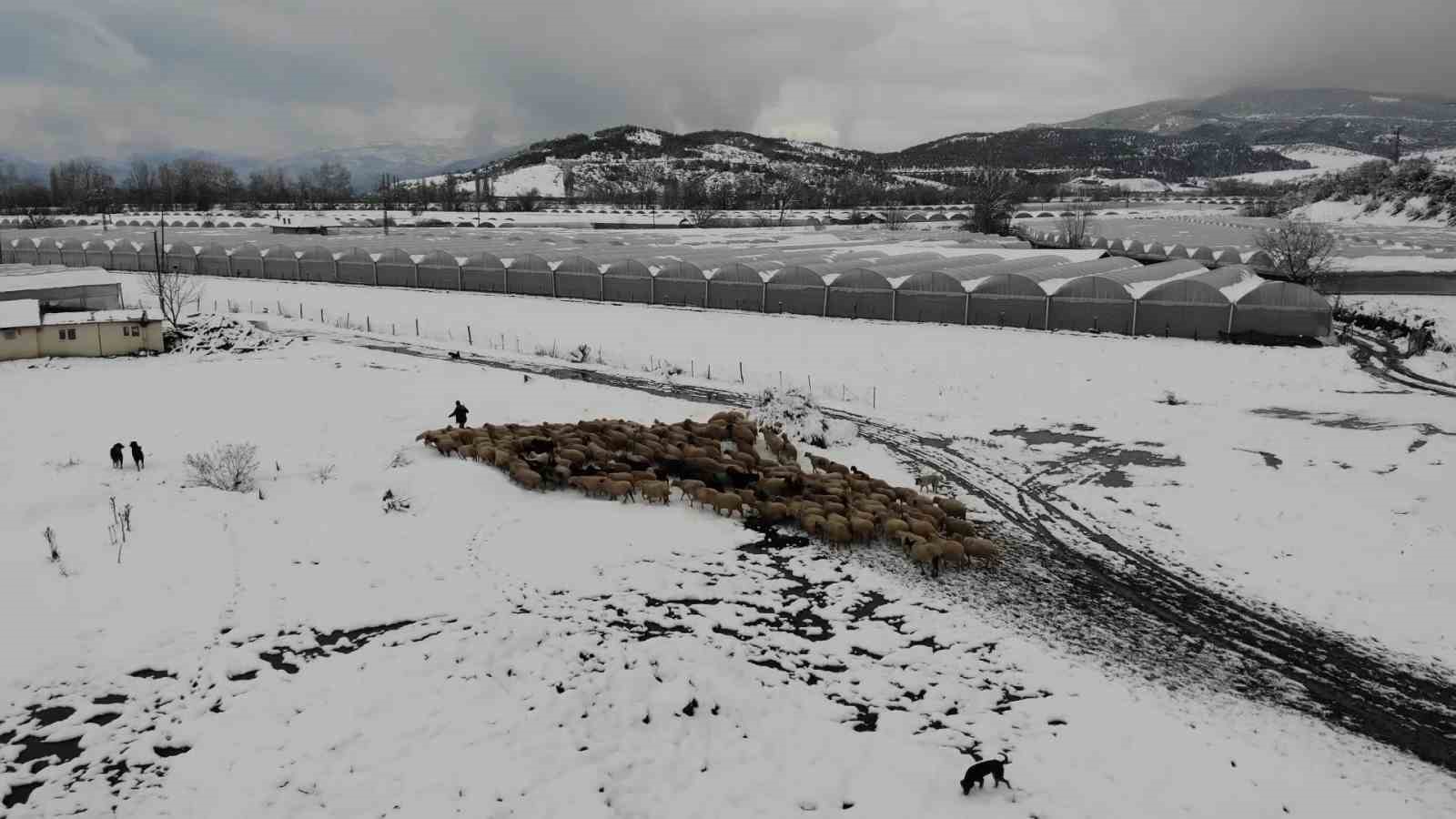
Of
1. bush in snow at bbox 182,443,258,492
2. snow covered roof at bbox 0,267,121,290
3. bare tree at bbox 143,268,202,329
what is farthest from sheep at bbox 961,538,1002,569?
snow covered roof at bbox 0,267,121,290

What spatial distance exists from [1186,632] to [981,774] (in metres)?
6.23

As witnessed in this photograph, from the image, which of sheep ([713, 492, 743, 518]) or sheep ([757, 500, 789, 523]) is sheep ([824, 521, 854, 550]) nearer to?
sheep ([757, 500, 789, 523])

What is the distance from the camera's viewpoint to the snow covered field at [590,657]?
10.3m

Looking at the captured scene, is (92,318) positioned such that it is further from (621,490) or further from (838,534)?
(838,534)

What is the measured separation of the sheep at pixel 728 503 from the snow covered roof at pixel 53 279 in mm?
46402

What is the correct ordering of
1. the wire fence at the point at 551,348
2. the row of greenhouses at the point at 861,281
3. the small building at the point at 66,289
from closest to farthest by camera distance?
1. the wire fence at the point at 551,348
2. the row of greenhouses at the point at 861,281
3. the small building at the point at 66,289

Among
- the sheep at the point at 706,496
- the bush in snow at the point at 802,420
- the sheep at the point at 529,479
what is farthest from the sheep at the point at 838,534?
the bush in snow at the point at 802,420

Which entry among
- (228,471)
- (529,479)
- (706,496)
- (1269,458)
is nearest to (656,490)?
(706,496)

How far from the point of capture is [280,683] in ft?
40.3

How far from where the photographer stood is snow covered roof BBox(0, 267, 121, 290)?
1863 inches

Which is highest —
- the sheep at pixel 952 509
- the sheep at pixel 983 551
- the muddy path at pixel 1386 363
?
the muddy path at pixel 1386 363

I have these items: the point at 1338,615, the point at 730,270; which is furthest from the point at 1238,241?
the point at 1338,615

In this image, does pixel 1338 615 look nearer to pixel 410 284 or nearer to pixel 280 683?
pixel 280 683

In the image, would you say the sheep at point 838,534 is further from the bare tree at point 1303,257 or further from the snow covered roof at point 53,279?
the snow covered roof at point 53,279
